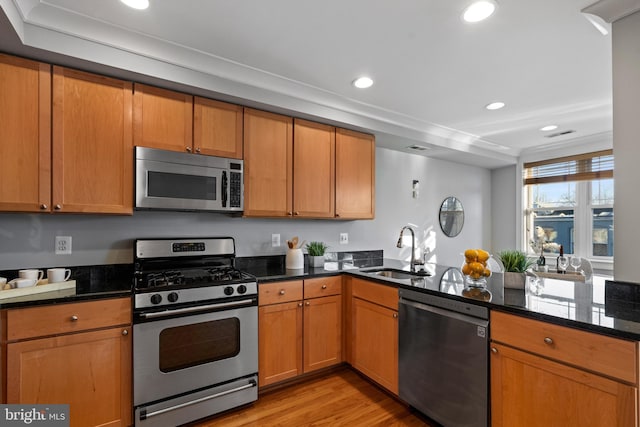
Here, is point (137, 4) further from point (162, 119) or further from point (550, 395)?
point (550, 395)

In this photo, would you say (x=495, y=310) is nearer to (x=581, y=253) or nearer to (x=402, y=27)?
(x=402, y=27)

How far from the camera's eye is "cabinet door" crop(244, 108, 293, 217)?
262 centimetres

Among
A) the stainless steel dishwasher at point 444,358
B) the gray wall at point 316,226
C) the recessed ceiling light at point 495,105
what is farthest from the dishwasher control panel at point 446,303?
the recessed ceiling light at point 495,105

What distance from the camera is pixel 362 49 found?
2.14m

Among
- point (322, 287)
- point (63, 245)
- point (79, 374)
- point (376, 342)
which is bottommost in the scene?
point (376, 342)

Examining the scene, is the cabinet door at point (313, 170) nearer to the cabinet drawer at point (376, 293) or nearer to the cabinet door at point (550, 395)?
the cabinet drawer at point (376, 293)

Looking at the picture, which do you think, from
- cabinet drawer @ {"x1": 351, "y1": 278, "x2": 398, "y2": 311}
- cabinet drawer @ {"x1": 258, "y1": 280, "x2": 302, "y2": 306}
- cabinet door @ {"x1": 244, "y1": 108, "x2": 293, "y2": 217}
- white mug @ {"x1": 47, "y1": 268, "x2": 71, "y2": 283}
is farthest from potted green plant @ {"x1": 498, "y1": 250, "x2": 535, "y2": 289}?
white mug @ {"x1": 47, "y1": 268, "x2": 71, "y2": 283}

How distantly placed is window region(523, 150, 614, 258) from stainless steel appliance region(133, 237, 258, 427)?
415 centimetres

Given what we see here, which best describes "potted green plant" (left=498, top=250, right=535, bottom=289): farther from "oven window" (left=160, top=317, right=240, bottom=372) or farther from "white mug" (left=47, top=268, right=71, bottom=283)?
"white mug" (left=47, top=268, right=71, bottom=283)

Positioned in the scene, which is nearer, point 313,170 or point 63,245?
point 63,245

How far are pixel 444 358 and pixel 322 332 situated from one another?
1083 millimetres

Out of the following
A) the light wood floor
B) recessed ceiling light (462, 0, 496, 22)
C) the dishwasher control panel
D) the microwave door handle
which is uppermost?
recessed ceiling light (462, 0, 496, 22)

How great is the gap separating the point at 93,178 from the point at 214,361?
1466 mm

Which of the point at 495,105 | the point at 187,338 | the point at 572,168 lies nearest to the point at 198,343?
the point at 187,338
